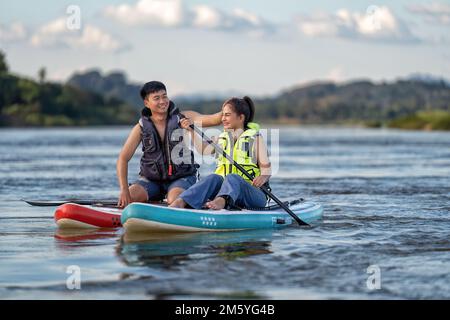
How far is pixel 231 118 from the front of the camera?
12.4 metres

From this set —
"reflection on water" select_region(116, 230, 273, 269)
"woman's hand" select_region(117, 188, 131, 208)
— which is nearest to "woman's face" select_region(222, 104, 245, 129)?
"reflection on water" select_region(116, 230, 273, 269)

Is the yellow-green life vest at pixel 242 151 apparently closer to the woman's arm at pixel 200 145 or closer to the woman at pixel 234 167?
the woman at pixel 234 167

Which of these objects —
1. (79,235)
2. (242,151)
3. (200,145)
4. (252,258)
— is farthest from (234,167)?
(252,258)

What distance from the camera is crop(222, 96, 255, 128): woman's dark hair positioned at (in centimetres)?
1230

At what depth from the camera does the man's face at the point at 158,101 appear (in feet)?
40.5

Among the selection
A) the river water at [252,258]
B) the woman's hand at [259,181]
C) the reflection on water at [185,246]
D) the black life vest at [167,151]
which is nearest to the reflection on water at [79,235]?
the river water at [252,258]

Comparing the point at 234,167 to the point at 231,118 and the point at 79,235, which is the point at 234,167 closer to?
the point at 231,118

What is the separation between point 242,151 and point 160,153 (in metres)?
1.13

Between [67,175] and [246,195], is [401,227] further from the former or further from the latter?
[67,175]

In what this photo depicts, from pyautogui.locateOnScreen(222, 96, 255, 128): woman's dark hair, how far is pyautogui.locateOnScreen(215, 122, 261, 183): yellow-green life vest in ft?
0.48
